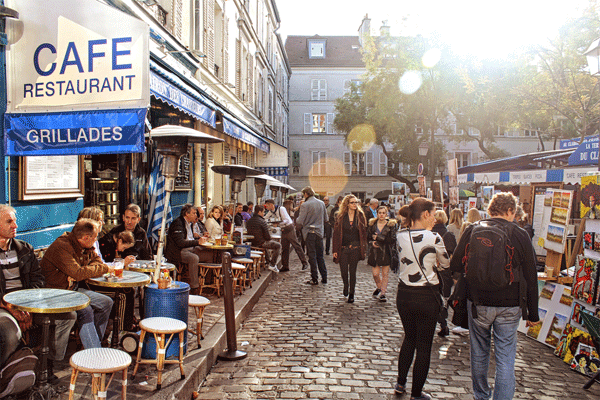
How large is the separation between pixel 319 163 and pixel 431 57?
24059 millimetres

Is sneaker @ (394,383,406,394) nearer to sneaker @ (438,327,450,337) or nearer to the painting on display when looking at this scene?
sneaker @ (438,327,450,337)

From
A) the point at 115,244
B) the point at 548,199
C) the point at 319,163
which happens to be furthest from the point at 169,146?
the point at 319,163

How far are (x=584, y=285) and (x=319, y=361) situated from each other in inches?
117

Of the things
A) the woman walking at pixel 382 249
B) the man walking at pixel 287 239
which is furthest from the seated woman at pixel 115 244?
the man walking at pixel 287 239

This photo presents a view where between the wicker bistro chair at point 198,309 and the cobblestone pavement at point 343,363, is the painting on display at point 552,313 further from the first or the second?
the wicker bistro chair at point 198,309

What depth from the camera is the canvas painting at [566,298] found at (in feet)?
19.8

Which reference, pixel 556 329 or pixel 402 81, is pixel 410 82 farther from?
pixel 556 329

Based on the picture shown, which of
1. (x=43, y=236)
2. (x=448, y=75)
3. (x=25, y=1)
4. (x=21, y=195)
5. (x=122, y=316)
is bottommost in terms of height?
(x=122, y=316)

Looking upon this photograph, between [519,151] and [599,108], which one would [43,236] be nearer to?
[599,108]

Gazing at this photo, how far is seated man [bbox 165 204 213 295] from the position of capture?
26.1 ft

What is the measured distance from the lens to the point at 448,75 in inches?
872

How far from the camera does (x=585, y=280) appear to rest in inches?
216

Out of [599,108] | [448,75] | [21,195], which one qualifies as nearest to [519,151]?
[448,75]

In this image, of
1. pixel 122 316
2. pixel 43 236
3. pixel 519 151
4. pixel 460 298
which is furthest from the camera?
pixel 519 151
